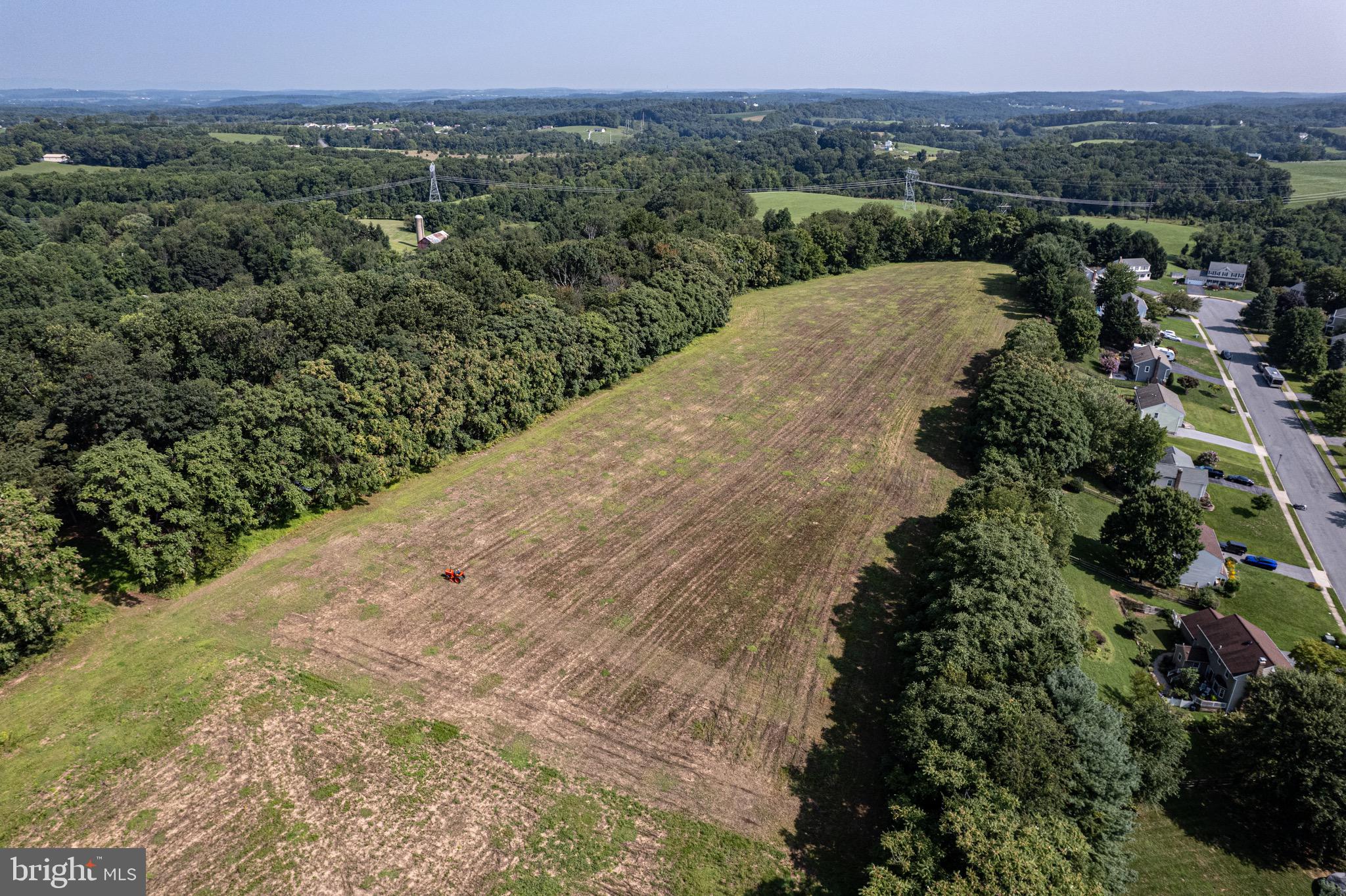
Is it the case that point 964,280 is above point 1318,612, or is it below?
above

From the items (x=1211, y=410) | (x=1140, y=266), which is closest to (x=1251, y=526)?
(x=1211, y=410)

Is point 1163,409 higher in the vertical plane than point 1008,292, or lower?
lower

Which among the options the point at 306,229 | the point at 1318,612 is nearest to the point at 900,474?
the point at 1318,612

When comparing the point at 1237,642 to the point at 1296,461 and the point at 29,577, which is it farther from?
the point at 29,577

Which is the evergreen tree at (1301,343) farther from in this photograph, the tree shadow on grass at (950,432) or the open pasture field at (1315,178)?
the open pasture field at (1315,178)

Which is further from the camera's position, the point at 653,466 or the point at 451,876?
the point at 653,466

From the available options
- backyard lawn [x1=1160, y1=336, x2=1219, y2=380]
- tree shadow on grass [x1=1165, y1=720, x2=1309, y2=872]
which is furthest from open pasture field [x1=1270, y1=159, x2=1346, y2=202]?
tree shadow on grass [x1=1165, y1=720, x2=1309, y2=872]

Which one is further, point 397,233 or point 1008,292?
point 397,233

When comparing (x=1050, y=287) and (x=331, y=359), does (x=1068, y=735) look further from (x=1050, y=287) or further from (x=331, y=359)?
(x=1050, y=287)
